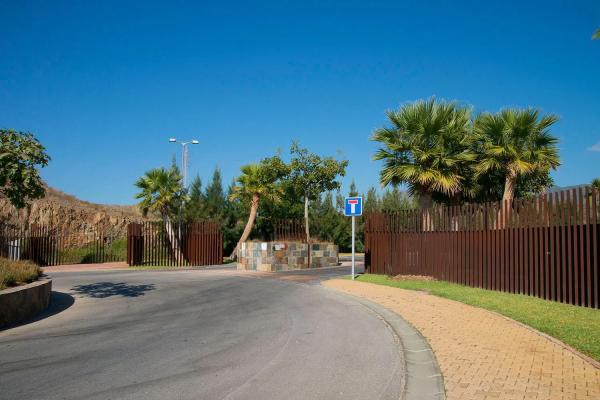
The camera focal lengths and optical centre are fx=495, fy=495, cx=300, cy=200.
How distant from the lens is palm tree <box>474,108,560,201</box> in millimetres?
18703

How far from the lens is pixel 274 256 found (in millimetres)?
23672

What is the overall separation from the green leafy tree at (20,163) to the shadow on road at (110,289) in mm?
3921

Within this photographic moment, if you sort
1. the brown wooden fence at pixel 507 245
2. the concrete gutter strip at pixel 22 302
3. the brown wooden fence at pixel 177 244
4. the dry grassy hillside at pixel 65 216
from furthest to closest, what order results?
the dry grassy hillside at pixel 65 216, the brown wooden fence at pixel 177 244, the brown wooden fence at pixel 507 245, the concrete gutter strip at pixel 22 302

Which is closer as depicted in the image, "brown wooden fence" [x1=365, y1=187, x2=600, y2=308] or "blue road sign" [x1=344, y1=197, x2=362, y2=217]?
"brown wooden fence" [x1=365, y1=187, x2=600, y2=308]

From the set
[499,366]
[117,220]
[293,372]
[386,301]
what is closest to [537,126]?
[386,301]

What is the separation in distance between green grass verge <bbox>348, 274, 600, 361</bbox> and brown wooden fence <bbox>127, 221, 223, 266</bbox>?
15.6m

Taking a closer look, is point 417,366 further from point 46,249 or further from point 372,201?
point 372,201

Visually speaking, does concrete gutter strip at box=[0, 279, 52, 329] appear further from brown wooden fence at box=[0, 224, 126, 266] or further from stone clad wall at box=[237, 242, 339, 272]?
brown wooden fence at box=[0, 224, 126, 266]

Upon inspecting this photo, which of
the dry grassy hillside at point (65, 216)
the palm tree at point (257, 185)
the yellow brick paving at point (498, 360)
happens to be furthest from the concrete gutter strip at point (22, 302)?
the dry grassy hillside at point (65, 216)

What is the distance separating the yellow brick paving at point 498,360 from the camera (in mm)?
5185

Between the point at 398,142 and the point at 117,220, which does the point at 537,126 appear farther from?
the point at 117,220

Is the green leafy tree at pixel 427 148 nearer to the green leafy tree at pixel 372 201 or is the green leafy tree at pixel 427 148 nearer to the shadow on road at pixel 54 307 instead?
the shadow on road at pixel 54 307

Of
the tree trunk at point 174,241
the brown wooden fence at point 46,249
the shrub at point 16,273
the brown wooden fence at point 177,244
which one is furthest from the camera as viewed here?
the tree trunk at point 174,241

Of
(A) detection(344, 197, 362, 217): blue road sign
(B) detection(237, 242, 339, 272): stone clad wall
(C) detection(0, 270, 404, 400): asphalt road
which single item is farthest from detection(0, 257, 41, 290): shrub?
(B) detection(237, 242, 339, 272): stone clad wall
